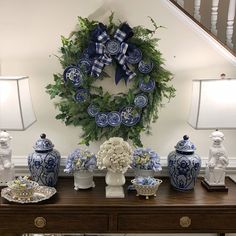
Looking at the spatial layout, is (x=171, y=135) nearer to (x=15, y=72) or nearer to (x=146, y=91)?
(x=146, y=91)

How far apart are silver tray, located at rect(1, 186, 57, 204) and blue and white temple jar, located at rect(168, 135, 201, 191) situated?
66 cm

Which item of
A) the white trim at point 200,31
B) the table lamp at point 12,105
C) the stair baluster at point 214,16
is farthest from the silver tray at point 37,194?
the stair baluster at point 214,16

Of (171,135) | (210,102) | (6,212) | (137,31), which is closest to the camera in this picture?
(6,212)

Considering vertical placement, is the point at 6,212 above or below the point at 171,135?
below

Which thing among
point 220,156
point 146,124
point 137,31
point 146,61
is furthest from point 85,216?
point 137,31

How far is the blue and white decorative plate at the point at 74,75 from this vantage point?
6.31ft

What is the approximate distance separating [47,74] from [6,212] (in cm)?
82

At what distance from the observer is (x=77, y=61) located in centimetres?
194

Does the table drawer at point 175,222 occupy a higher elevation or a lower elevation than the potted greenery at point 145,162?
lower

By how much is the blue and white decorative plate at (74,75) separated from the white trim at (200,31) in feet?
2.12

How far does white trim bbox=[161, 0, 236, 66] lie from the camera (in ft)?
6.40

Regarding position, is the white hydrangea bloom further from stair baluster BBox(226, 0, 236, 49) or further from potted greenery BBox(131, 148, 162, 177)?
stair baluster BBox(226, 0, 236, 49)

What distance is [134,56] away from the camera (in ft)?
6.34

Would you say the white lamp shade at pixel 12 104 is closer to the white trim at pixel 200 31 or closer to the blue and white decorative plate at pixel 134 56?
the blue and white decorative plate at pixel 134 56
